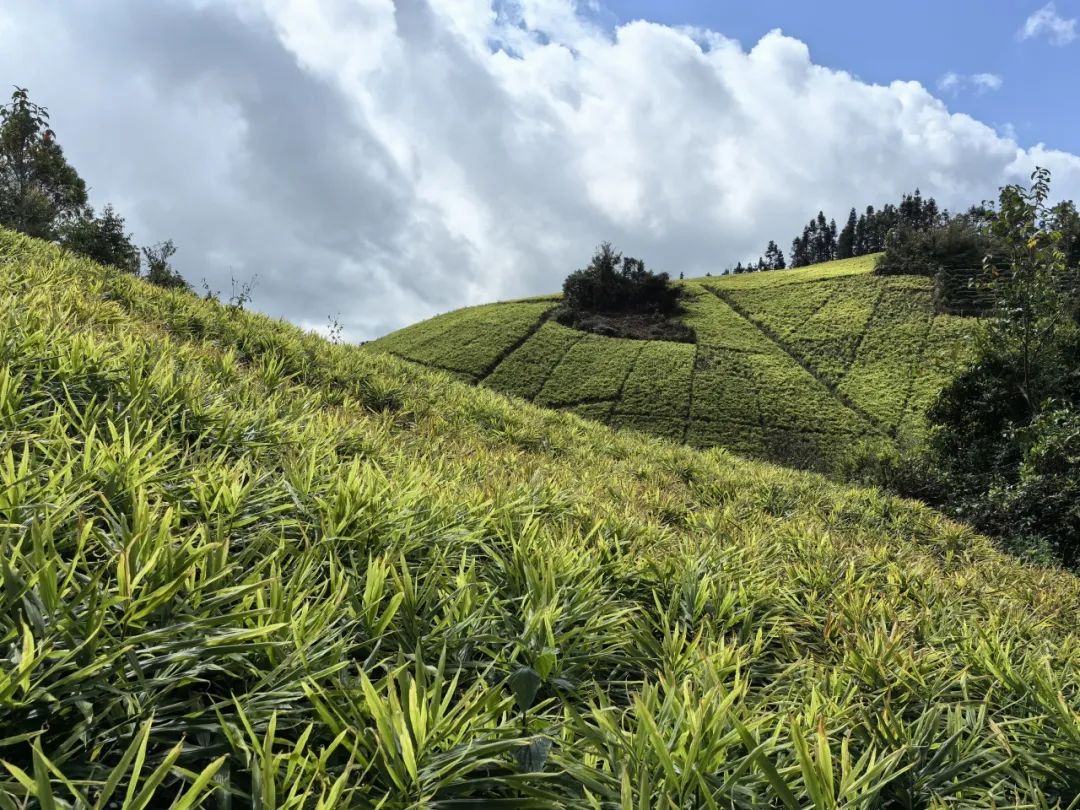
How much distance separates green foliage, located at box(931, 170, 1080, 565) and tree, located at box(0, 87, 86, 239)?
1180 inches

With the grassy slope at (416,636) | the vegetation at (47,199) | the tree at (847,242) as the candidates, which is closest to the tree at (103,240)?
the vegetation at (47,199)

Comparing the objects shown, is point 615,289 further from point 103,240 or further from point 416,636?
point 416,636

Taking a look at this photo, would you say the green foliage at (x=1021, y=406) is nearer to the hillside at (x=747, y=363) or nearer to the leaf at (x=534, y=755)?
the leaf at (x=534, y=755)

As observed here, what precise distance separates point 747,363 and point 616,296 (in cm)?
1685

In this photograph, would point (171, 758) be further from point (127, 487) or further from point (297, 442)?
point (297, 442)

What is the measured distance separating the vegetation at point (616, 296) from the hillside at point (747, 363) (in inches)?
82.8

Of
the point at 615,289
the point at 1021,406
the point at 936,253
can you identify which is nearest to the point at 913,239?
the point at 936,253

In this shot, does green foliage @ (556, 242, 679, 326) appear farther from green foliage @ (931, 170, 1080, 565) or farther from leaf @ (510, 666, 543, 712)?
leaf @ (510, 666, 543, 712)

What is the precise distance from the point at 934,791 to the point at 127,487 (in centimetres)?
271

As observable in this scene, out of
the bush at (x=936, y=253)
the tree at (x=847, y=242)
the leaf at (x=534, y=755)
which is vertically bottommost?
the leaf at (x=534, y=755)

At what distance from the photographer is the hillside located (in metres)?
33.5

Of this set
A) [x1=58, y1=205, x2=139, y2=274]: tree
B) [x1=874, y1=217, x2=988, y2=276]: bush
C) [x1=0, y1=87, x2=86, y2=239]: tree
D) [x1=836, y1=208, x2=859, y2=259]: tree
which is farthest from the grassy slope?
[x1=836, y1=208, x2=859, y2=259]: tree

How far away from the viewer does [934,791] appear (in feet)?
5.08

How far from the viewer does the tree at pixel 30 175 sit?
22109mm
